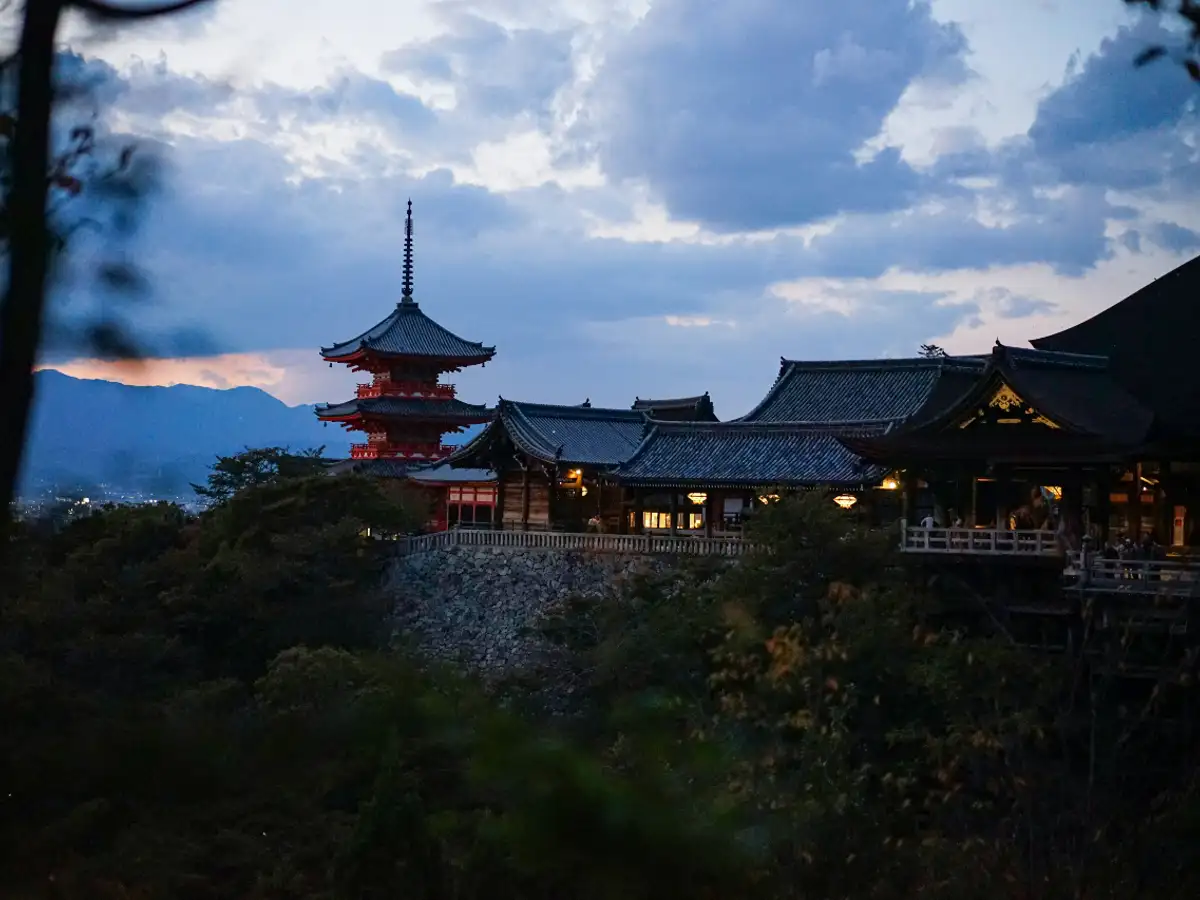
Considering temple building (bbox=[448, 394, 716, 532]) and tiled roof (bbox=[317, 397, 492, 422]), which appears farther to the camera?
tiled roof (bbox=[317, 397, 492, 422])

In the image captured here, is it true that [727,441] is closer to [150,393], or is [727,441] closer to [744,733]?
[744,733]

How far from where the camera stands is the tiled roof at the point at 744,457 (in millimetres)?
22359

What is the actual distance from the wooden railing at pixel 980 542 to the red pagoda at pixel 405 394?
21.1 m

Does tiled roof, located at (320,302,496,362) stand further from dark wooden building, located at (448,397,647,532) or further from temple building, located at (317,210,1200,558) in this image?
dark wooden building, located at (448,397,647,532)

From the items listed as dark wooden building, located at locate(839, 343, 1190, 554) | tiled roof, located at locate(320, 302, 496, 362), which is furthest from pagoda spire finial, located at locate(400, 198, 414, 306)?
dark wooden building, located at locate(839, 343, 1190, 554)

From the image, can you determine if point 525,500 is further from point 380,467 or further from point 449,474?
point 380,467

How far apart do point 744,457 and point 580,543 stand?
389 cm

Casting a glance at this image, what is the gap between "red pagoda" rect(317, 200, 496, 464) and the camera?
36.1 metres

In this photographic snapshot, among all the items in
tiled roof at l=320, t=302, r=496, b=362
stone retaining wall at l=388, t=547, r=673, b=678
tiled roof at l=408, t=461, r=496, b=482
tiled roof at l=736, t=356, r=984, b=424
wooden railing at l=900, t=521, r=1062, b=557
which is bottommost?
stone retaining wall at l=388, t=547, r=673, b=678

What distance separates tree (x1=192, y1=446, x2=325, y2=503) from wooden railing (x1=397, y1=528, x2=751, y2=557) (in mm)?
10302

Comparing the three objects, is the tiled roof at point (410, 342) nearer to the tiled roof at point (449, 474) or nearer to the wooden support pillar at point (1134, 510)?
the tiled roof at point (449, 474)

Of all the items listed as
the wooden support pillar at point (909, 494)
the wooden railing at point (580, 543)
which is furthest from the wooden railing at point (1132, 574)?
the wooden railing at point (580, 543)

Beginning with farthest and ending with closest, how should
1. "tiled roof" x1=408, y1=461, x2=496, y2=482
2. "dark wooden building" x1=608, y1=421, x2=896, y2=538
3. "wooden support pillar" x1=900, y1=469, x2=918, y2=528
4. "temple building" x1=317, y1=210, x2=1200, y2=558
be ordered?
"tiled roof" x1=408, y1=461, x2=496, y2=482 → "dark wooden building" x1=608, y1=421, x2=896, y2=538 → "wooden support pillar" x1=900, y1=469, x2=918, y2=528 → "temple building" x1=317, y1=210, x2=1200, y2=558

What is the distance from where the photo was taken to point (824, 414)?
25.4 m
